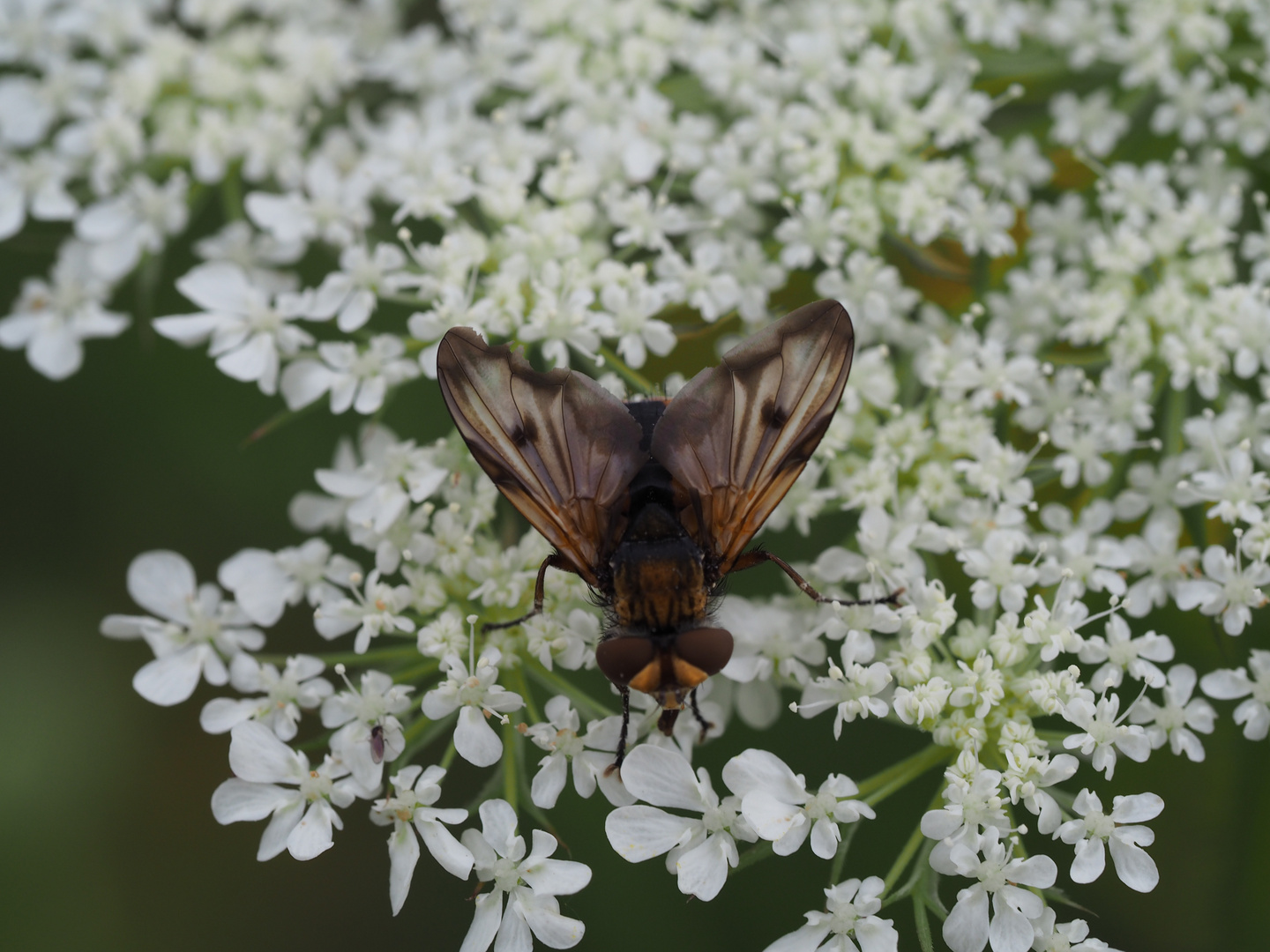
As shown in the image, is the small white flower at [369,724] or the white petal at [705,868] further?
the small white flower at [369,724]

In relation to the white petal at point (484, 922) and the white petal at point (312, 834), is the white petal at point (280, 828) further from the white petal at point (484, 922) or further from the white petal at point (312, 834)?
the white petal at point (484, 922)

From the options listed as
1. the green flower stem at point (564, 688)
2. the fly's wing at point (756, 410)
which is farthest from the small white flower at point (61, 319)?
the fly's wing at point (756, 410)

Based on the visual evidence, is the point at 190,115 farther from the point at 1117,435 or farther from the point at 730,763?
the point at 1117,435

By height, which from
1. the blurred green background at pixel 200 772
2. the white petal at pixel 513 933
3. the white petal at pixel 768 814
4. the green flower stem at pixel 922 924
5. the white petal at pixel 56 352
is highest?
the white petal at pixel 56 352

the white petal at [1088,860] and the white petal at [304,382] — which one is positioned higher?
the white petal at [304,382]

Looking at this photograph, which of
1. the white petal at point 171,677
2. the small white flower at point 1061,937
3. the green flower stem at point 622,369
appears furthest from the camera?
the green flower stem at point 622,369

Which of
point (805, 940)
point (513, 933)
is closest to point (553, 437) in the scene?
point (513, 933)
